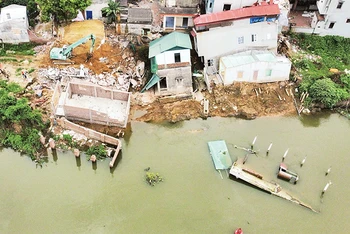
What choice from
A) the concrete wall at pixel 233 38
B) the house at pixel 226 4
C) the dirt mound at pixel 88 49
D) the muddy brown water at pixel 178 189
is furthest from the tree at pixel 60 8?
the muddy brown water at pixel 178 189

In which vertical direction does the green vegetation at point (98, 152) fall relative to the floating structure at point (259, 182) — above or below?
above

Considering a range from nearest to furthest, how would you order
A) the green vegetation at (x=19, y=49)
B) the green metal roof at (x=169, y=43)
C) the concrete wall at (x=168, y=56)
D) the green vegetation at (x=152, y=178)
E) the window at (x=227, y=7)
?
the green vegetation at (x=152, y=178)
the green metal roof at (x=169, y=43)
the concrete wall at (x=168, y=56)
the green vegetation at (x=19, y=49)
the window at (x=227, y=7)

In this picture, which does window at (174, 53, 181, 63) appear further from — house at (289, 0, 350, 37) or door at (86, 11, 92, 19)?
house at (289, 0, 350, 37)

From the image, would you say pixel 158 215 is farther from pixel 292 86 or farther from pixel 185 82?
pixel 292 86

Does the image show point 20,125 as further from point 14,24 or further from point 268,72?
point 268,72

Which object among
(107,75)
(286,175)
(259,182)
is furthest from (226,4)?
(259,182)

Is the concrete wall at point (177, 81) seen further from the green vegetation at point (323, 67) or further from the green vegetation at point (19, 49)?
the green vegetation at point (19, 49)
